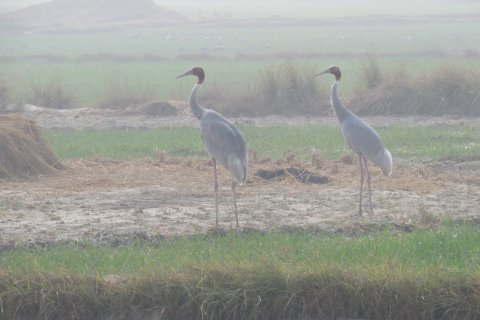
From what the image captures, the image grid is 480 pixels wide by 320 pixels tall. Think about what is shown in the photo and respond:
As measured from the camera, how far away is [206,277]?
28.1ft

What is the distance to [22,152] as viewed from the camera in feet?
48.5

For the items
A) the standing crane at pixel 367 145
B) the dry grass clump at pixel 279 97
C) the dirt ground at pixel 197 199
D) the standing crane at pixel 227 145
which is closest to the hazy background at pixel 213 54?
the dry grass clump at pixel 279 97

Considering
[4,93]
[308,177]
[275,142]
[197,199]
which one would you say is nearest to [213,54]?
[4,93]

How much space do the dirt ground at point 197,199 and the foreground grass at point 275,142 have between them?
39.9 inches

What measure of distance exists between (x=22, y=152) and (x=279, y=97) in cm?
1037

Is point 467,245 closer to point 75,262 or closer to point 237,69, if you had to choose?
point 75,262

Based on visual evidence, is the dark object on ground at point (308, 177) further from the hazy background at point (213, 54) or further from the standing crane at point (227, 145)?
the hazy background at point (213, 54)

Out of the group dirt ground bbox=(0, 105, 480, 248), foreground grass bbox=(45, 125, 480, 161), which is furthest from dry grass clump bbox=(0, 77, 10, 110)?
dirt ground bbox=(0, 105, 480, 248)

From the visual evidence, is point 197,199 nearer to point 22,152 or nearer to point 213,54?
point 22,152

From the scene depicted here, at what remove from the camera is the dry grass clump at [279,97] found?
23750 mm

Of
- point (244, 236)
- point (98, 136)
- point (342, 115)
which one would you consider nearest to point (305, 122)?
point (98, 136)

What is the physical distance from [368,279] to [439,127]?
12202 mm

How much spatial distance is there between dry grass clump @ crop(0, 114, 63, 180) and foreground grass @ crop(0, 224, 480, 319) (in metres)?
5.59

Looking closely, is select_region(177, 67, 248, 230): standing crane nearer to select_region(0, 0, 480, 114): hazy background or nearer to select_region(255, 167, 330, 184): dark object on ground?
select_region(255, 167, 330, 184): dark object on ground
